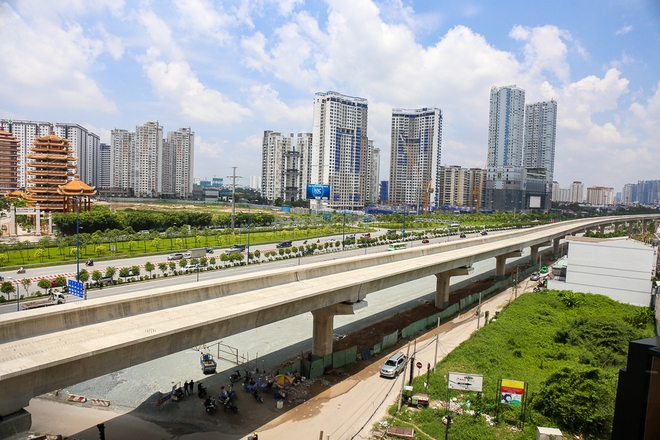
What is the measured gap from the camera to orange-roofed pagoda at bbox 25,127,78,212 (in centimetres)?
5481

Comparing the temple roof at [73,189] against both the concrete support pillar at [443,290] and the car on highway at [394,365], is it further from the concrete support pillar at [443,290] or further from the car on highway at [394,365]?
the car on highway at [394,365]

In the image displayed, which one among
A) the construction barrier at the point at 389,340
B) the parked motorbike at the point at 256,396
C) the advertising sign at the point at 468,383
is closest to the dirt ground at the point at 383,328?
the construction barrier at the point at 389,340

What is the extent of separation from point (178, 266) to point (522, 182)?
106m

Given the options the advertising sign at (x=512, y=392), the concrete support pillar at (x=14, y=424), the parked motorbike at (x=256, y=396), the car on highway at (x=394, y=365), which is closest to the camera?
the concrete support pillar at (x=14, y=424)

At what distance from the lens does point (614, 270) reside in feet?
98.5

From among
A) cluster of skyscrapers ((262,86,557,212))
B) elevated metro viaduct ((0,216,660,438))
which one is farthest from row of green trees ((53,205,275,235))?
cluster of skyscrapers ((262,86,557,212))

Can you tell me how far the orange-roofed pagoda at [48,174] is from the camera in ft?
180

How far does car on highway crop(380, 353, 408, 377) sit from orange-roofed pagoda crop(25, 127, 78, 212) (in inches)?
2068

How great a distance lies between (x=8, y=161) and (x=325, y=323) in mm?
82593

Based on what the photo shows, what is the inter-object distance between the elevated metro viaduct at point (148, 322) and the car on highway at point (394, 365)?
90.4 inches

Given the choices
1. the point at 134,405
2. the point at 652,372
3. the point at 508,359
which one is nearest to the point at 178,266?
the point at 134,405

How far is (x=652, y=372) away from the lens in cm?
573

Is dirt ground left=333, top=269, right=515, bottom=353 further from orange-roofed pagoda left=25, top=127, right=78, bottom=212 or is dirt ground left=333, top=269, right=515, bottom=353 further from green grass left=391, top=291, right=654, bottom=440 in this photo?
orange-roofed pagoda left=25, top=127, right=78, bottom=212

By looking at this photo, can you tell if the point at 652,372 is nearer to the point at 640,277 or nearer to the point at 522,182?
the point at 640,277
